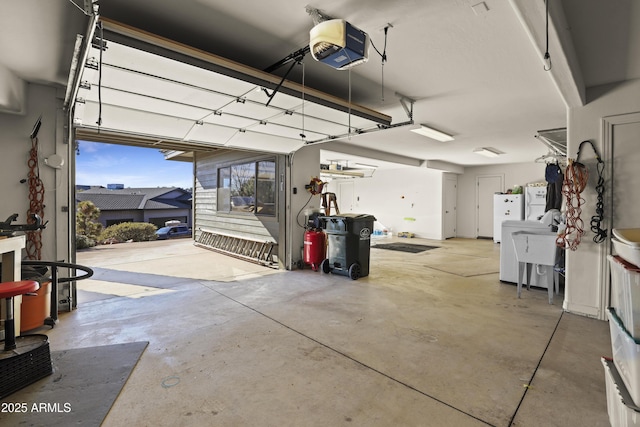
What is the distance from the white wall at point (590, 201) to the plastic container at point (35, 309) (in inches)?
242

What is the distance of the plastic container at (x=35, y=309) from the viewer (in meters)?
3.05

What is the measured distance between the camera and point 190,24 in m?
2.45

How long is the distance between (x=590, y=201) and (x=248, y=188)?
6320 millimetres

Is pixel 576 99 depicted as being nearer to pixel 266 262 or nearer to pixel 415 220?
pixel 266 262

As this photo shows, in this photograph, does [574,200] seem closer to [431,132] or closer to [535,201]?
[431,132]

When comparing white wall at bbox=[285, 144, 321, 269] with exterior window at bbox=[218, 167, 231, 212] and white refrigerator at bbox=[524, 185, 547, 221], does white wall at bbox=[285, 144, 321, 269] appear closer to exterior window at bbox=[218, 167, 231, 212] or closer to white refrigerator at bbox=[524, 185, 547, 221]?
exterior window at bbox=[218, 167, 231, 212]

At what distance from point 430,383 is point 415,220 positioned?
9.87m

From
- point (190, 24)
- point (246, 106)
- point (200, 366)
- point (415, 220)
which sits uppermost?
point (190, 24)

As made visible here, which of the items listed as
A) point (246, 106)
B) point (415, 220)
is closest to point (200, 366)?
point (246, 106)

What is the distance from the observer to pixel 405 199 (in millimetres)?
11852

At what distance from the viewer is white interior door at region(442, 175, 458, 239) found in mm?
11084

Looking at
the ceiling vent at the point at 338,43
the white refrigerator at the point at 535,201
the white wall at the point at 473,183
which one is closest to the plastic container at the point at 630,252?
the ceiling vent at the point at 338,43

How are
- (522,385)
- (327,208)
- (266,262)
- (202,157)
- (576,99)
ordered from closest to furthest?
(522,385)
(576,99)
(266,262)
(327,208)
(202,157)

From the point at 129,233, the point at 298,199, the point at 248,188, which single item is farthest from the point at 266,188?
the point at 129,233
